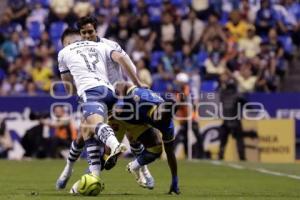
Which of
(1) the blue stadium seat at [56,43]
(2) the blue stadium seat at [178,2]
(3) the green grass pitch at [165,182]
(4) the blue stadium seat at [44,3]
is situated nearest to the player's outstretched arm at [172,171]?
(3) the green grass pitch at [165,182]

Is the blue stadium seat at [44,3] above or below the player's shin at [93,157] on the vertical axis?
above

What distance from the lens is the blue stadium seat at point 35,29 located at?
2916 cm

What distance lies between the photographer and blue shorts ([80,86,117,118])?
1209 centimetres

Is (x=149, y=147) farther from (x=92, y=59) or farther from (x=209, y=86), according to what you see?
(x=209, y=86)

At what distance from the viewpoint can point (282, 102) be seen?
2483 cm

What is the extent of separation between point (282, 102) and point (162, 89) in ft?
10.1

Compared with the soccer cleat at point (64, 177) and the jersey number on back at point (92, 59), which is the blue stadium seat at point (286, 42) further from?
the jersey number on back at point (92, 59)

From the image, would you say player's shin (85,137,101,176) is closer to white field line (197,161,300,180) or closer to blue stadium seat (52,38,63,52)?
white field line (197,161,300,180)

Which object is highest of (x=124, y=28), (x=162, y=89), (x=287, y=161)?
(x=124, y=28)

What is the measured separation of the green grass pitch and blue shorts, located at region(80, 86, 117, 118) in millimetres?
1036

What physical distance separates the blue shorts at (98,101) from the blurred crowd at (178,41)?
12186 millimetres

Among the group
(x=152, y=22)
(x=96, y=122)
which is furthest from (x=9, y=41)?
(x=96, y=122)

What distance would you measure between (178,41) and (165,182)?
1226 cm

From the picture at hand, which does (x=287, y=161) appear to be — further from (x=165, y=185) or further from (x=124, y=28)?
(x=165, y=185)
